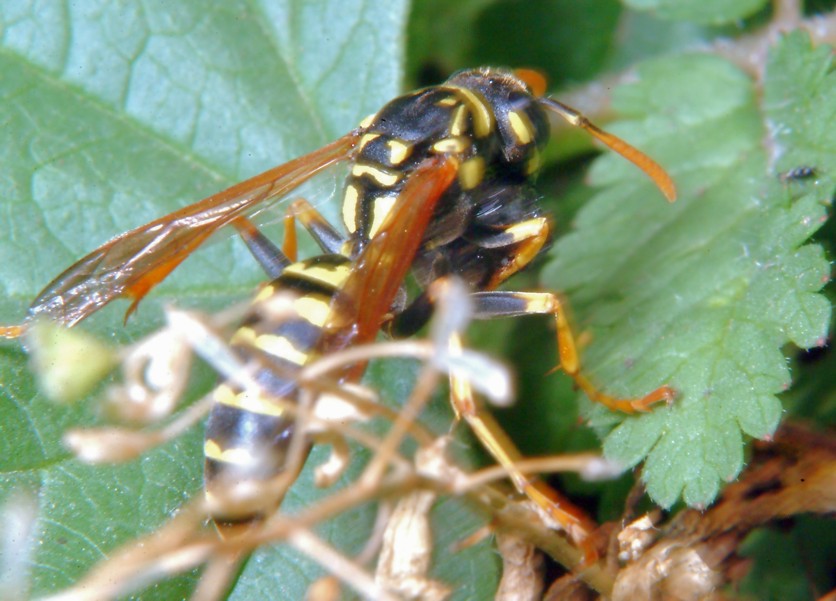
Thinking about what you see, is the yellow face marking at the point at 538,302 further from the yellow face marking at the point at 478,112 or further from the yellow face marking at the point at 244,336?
the yellow face marking at the point at 244,336

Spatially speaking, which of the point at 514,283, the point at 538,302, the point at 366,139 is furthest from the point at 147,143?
the point at 538,302

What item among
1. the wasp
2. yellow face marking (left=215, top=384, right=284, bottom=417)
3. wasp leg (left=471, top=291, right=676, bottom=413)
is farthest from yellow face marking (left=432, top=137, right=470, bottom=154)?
yellow face marking (left=215, top=384, right=284, bottom=417)

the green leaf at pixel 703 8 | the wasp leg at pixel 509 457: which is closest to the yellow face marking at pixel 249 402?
the wasp leg at pixel 509 457

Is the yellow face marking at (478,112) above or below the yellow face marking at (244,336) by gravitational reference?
above

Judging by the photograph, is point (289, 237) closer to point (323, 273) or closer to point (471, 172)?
point (323, 273)

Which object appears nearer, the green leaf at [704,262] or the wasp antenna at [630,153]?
the green leaf at [704,262]

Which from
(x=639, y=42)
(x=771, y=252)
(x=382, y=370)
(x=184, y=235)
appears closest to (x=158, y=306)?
(x=184, y=235)
